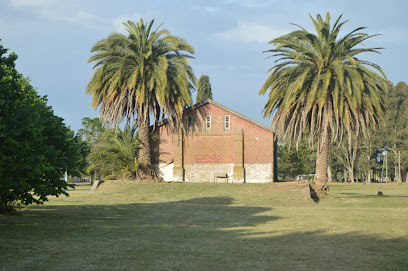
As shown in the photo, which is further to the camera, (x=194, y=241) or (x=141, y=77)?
(x=141, y=77)

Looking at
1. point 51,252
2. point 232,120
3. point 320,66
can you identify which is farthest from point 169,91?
point 51,252

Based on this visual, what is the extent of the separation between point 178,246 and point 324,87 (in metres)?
23.0

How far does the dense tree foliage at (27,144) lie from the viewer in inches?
536

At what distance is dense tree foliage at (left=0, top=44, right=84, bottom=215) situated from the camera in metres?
13.6

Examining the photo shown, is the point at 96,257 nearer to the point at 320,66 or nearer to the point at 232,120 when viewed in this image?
the point at 320,66

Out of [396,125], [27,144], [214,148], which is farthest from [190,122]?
[396,125]

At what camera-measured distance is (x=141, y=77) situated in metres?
42.4

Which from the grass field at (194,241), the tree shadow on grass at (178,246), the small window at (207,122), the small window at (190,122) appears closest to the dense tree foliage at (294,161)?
the small window at (207,122)

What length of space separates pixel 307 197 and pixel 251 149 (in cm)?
1663

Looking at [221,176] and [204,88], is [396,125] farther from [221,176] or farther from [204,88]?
[221,176]

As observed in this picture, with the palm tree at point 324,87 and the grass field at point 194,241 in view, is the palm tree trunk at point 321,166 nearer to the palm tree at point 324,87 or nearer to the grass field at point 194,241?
the palm tree at point 324,87

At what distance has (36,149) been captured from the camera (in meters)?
15.9

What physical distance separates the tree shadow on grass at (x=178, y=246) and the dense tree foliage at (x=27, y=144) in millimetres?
1486

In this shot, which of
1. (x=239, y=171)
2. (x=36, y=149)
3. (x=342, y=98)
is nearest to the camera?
(x=36, y=149)
